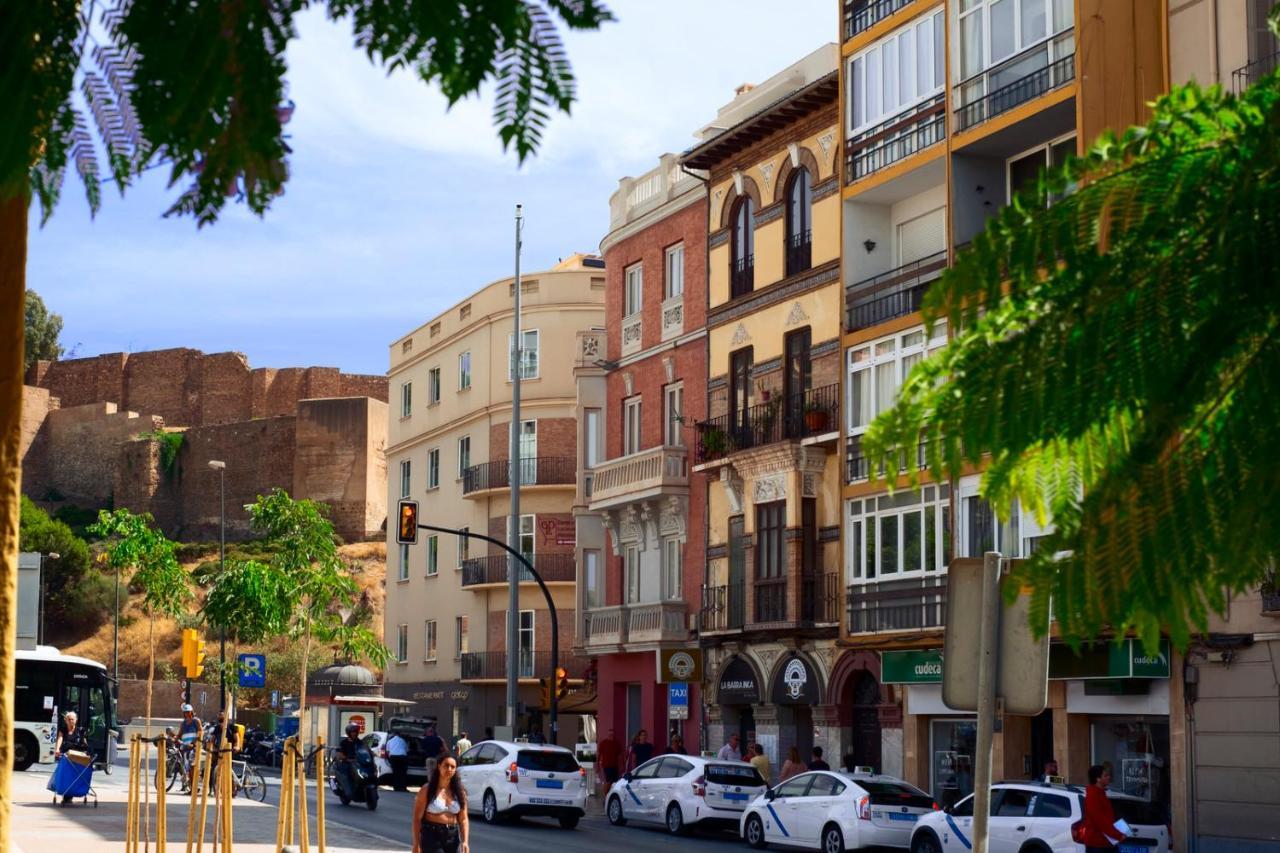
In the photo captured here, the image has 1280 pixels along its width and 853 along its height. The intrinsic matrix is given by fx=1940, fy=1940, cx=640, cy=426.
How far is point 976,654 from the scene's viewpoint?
8.71 metres

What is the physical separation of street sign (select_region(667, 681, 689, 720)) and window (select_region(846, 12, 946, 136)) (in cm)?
1214

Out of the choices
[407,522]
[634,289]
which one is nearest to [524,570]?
[634,289]

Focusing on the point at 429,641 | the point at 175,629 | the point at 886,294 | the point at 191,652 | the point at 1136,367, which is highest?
the point at 886,294

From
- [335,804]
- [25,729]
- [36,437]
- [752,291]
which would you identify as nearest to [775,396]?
[752,291]

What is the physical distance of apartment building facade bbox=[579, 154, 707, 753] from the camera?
43031 millimetres

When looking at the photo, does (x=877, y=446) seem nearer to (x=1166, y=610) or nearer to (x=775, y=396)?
(x=1166, y=610)

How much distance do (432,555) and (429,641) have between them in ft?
9.00

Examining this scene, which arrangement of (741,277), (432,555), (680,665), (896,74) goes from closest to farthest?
(896,74) → (680,665) → (741,277) → (432,555)

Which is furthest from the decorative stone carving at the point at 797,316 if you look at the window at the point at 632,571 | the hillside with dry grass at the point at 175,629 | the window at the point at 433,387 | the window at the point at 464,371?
the hillside with dry grass at the point at 175,629

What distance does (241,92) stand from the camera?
4246 millimetres

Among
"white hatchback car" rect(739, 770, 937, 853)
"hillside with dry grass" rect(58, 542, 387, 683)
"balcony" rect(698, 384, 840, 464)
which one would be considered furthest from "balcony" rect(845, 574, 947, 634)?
"hillside with dry grass" rect(58, 542, 387, 683)

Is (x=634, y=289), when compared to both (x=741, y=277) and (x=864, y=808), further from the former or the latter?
(x=864, y=808)

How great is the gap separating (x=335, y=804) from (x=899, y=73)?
17619 millimetres

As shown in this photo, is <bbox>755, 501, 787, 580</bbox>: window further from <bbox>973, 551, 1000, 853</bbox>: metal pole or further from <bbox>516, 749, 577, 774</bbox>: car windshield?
<bbox>973, 551, 1000, 853</bbox>: metal pole
